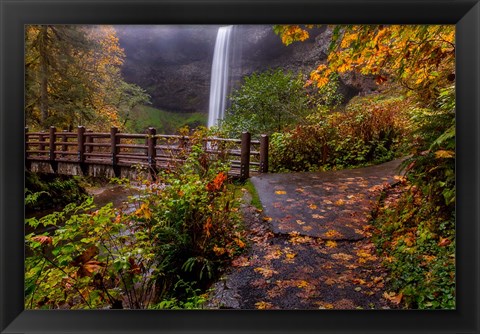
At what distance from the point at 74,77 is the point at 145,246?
1316mm

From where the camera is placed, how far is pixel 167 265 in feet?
6.43

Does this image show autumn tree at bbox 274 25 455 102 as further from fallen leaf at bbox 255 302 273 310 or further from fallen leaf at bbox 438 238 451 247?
fallen leaf at bbox 255 302 273 310

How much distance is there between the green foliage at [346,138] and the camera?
2.98 metres

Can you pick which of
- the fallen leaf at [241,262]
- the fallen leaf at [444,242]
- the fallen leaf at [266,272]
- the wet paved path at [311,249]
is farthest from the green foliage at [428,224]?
the fallen leaf at [241,262]

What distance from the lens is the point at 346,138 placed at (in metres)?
3.24

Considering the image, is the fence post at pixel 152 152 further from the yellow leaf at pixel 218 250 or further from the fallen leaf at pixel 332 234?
the fallen leaf at pixel 332 234

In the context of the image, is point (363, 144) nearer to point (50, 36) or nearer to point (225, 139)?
point (225, 139)

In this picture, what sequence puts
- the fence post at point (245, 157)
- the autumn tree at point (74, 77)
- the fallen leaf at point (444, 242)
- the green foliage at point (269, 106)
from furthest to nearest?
1. the green foliage at point (269, 106)
2. the fence post at point (245, 157)
3. the autumn tree at point (74, 77)
4. the fallen leaf at point (444, 242)

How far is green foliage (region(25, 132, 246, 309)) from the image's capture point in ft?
5.08

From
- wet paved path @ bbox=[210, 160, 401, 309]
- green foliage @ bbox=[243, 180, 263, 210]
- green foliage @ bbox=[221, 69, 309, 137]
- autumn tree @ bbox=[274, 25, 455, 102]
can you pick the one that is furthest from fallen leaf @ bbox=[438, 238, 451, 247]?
green foliage @ bbox=[221, 69, 309, 137]

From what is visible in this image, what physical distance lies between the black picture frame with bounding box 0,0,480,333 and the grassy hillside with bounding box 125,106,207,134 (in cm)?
109
